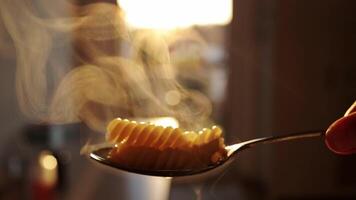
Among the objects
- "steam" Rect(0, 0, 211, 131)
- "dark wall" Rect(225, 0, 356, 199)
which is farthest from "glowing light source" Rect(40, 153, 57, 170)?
"dark wall" Rect(225, 0, 356, 199)

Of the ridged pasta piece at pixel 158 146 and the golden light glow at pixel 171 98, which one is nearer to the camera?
the ridged pasta piece at pixel 158 146

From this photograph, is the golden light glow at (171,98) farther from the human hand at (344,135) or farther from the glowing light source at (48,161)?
the human hand at (344,135)

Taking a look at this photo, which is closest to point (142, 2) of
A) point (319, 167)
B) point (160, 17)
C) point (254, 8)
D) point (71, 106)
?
point (160, 17)

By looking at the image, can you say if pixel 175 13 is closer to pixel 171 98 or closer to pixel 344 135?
pixel 171 98

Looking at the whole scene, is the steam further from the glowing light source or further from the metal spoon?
the metal spoon

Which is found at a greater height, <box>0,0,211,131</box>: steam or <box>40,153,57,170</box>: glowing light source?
<box>0,0,211,131</box>: steam

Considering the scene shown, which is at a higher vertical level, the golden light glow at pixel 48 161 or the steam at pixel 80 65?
the steam at pixel 80 65

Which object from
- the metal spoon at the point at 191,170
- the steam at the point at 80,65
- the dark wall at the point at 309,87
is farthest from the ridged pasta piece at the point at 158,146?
the dark wall at the point at 309,87
